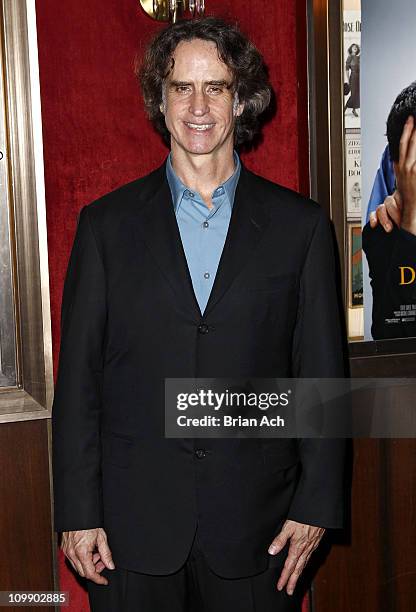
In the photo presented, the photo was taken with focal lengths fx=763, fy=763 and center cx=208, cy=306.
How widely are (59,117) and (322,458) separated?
43.4 inches

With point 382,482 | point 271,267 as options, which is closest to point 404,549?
point 382,482

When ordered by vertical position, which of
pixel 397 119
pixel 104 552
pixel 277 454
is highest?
pixel 397 119

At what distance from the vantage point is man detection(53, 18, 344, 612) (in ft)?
5.48

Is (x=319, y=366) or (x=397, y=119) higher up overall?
(x=397, y=119)

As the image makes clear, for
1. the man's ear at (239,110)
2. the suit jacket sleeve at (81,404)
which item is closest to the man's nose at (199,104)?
the man's ear at (239,110)

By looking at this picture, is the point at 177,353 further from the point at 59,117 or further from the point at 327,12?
the point at 327,12

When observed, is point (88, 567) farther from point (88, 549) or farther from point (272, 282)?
point (272, 282)

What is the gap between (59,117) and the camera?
2012 millimetres

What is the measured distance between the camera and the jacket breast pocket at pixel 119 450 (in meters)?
1.70

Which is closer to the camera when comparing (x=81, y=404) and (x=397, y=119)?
(x=81, y=404)

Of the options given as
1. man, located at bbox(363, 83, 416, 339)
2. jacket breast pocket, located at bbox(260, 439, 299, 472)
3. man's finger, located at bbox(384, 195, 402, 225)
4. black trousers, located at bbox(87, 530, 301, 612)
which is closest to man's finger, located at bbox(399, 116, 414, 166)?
man, located at bbox(363, 83, 416, 339)

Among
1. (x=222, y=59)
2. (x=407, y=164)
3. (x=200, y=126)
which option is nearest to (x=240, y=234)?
(x=200, y=126)

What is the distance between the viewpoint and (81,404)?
168 cm

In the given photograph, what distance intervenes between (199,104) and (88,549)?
1.02 metres
